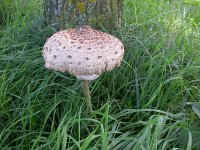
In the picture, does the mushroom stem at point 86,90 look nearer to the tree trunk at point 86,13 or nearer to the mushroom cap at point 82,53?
the mushroom cap at point 82,53

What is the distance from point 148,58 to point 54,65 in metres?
0.90

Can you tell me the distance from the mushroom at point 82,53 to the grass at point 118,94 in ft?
0.81

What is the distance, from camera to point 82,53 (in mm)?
1653

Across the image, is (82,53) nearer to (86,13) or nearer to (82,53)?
(82,53)

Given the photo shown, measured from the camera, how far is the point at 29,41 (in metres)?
2.67

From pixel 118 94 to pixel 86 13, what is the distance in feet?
2.29

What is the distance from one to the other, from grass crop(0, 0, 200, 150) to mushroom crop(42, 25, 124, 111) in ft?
0.81

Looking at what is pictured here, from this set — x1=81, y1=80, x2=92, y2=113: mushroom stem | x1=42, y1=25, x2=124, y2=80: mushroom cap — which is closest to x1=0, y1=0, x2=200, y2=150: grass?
x1=81, y1=80, x2=92, y2=113: mushroom stem

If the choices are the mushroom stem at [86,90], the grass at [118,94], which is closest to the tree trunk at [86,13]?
the grass at [118,94]

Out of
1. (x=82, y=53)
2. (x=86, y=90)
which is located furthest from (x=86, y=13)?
(x=82, y=53)

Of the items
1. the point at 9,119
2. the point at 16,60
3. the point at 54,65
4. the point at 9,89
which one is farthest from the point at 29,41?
the point at 54,65

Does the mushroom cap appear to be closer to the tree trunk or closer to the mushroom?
the mushroom

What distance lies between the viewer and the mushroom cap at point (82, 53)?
65.3 inches

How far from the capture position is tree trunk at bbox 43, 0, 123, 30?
2.61 meters
